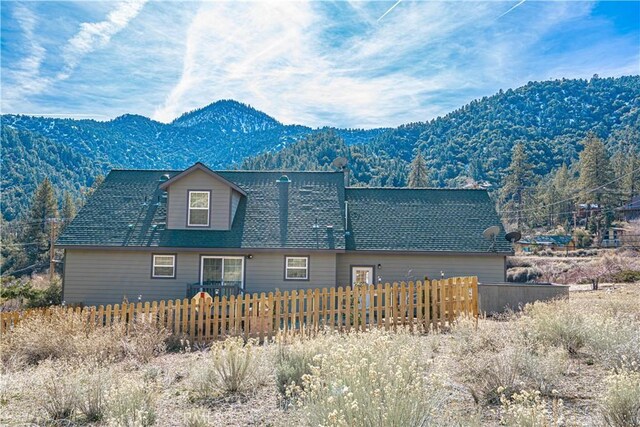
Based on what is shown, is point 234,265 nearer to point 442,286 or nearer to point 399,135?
point 442,286

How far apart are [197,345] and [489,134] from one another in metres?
143

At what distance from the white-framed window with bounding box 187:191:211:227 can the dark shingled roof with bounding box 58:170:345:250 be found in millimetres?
516

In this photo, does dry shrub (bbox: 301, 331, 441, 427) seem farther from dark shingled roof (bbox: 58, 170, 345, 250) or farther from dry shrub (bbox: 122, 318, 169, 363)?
dark shingled roof (bbox: 58, 170, 345, 250)

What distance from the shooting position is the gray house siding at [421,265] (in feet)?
62.6

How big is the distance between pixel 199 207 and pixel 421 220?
32.0 ft

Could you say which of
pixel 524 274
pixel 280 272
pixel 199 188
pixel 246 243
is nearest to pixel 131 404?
pixel 280 272

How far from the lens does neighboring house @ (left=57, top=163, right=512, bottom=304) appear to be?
18.5m

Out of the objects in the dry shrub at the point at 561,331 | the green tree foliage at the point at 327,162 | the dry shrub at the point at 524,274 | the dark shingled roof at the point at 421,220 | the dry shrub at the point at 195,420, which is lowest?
the dry shrub at the point at 524,274

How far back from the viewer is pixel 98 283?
18.8m

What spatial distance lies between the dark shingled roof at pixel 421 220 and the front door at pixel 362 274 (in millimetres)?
887

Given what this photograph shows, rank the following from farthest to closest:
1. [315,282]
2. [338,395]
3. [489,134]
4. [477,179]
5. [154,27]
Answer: [489,134] → [477,179] → [315,282] → [154,27] → [338,395]

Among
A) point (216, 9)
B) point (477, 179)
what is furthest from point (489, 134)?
point (216, 9)

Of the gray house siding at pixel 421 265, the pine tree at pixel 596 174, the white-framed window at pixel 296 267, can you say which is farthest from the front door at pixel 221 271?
the pine tree at pixel 596 174

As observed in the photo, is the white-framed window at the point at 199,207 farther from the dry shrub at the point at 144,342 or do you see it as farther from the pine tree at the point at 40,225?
the pine tree at the point at 40,225
